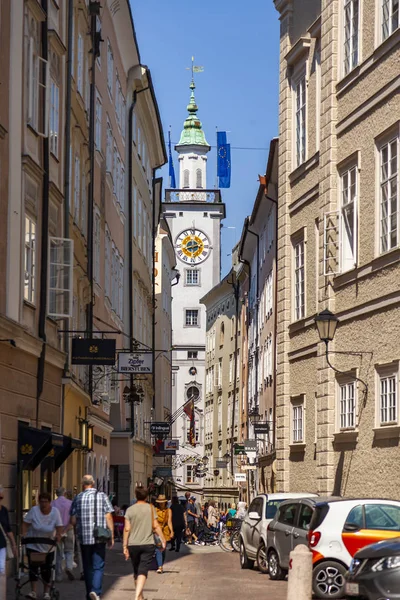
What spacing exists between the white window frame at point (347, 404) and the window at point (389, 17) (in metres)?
6.86

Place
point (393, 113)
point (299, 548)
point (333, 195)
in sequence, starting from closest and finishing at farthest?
Answer: point (299, 548) → point (393, 113) → point (333, 195)

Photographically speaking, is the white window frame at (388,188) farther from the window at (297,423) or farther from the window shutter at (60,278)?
the window at (297,423)

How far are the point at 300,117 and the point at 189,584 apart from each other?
13.4m

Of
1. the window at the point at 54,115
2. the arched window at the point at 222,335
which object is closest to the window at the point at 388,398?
the window at the point at 54,115

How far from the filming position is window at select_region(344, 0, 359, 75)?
26.9 metres

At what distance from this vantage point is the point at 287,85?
110 feet

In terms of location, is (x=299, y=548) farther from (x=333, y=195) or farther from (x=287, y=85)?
(x=287, y=85)

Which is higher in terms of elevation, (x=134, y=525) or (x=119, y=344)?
(x=119, y=344)

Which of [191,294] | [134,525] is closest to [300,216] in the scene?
[134,525]

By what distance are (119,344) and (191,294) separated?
77.8 meters

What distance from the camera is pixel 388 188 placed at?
79.2 feet

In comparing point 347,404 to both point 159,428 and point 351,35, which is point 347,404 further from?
point 159,428

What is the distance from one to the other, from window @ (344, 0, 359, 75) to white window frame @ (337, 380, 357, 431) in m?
6.60

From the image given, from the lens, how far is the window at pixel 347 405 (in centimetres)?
2609
